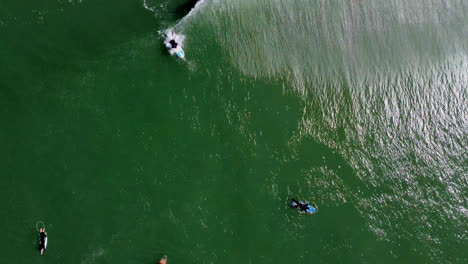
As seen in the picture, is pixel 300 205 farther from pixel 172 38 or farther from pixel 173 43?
pixel 172 38

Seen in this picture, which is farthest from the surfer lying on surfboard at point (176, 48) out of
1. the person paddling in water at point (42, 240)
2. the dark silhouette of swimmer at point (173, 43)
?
the person paddling in water at point (42, 240)

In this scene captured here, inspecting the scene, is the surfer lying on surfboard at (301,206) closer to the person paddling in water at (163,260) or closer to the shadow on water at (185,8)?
the person paddling in water at (163,260)

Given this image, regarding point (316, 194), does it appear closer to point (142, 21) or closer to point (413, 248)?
point (413, 248)

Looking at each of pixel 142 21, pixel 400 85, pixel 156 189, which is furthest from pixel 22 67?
pixel 400 85

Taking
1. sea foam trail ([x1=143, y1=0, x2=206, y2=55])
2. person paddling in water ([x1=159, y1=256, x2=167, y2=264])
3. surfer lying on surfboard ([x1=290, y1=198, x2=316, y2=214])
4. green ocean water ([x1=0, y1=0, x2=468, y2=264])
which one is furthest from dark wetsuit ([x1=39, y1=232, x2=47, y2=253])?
surfer lying on surfboard ([x1=290, y1=198, x2=316, y2=214])

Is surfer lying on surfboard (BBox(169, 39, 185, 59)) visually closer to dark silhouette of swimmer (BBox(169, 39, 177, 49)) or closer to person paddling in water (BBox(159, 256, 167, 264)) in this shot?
dark silhouette of swimmer (BBox(169, 39, 177, 49))
